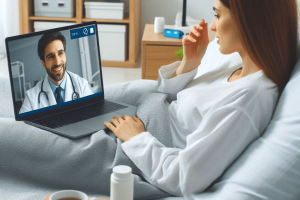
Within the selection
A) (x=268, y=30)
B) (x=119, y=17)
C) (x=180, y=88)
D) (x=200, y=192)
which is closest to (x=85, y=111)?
(x=180, y=88)

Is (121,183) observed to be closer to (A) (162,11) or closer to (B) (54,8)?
(B) (54,8)

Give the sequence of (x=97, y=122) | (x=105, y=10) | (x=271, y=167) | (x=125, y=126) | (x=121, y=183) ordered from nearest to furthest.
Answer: (x=121, y=183)
(x=271, y=167)
(x=125, y=126)
(x=97, y=122)
(x=105, y=10)

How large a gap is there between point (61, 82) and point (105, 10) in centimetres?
240

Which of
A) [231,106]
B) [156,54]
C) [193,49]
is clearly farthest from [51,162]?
[156,54]

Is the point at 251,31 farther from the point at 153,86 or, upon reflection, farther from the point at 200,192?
the point at 153,86

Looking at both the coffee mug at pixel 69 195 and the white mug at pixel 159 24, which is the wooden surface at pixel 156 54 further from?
the coffee mug at pixel 69 195

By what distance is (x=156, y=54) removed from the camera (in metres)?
2.58

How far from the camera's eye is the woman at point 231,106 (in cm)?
99

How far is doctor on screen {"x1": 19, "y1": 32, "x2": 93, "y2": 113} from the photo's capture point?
1397mm

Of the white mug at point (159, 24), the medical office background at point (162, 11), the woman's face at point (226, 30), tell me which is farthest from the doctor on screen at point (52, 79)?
the medical office background at point (162, 11)

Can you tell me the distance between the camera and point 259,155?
3.14 feet

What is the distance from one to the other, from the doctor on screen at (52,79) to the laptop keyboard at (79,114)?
49 mm

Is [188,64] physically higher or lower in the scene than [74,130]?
higher

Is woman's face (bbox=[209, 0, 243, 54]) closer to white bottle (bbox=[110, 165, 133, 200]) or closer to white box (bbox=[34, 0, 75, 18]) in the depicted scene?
white bottle (bbox=[110, 165, 133, 200])
